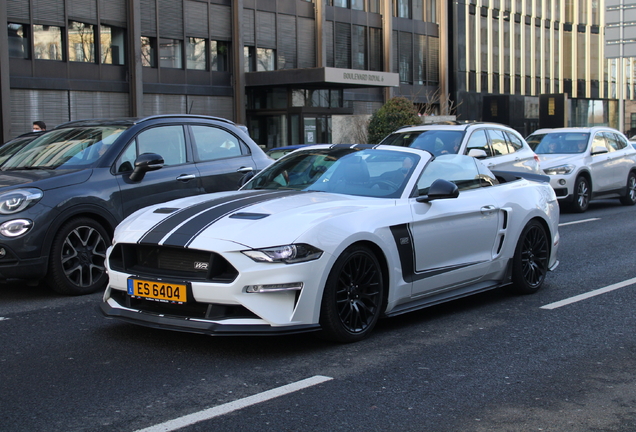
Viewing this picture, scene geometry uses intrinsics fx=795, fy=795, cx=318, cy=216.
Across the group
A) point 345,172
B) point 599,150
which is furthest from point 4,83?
point 345,172

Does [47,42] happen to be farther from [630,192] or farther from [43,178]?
[43,178]

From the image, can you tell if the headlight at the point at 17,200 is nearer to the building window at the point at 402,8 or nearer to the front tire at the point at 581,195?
the front tire at the point at 581,195

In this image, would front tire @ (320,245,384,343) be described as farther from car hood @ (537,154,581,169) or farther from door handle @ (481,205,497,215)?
car hood @ (537,154,581,169)

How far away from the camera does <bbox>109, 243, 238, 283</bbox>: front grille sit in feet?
17.3

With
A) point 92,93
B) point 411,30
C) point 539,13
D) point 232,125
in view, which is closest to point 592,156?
point 232,125

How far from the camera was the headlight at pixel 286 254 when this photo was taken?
5234 mm


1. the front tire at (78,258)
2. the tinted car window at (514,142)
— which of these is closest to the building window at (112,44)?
the tinted car window at (514,142)

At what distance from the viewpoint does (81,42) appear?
26172 mm

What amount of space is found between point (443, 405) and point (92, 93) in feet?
79.4

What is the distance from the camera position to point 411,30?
41.6m

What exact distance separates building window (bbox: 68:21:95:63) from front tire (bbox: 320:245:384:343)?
73.4ft

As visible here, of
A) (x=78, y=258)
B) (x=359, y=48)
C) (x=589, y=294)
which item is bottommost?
(x=589, y=294)

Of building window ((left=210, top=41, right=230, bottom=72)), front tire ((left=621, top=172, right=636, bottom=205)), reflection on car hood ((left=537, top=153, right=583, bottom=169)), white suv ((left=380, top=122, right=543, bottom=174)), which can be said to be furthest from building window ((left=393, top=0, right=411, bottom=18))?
white suv ((left=380, top=122, right=543, bottom=174))

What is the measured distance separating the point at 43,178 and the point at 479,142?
322 inches
